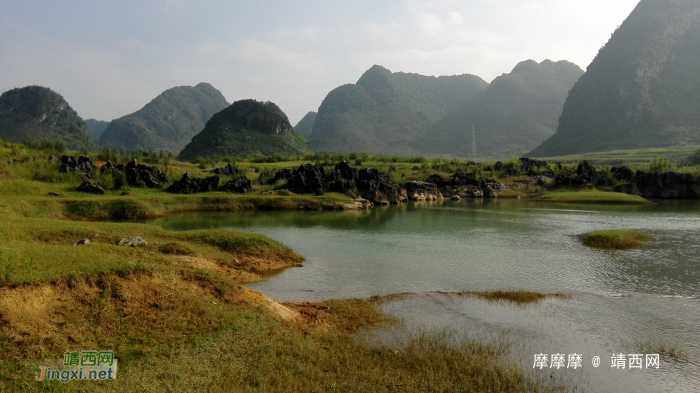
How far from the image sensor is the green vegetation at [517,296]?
18672 mm

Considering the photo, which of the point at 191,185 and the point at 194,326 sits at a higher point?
the point at 191,185

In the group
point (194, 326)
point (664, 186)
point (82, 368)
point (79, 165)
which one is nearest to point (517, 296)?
point (194, 326)

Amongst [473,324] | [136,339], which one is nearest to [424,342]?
[473,324]

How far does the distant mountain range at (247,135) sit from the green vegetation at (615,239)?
133 metres

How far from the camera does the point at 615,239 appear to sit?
103 ft

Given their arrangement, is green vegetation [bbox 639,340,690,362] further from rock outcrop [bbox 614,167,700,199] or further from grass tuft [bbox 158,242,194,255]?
rock outcrop [bbox 614,167,700,199]

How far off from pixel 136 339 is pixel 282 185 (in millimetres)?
58270


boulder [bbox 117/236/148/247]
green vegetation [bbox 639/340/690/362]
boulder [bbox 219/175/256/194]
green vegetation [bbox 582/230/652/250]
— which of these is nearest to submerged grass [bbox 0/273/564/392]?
green vegetation [bbox 639/340/690/362]

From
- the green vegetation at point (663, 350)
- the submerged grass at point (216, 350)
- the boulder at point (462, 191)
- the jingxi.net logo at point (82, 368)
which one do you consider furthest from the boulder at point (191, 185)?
the green vegetation at point (663, 350)

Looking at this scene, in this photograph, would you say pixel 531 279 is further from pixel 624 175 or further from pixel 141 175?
pixel 624 175

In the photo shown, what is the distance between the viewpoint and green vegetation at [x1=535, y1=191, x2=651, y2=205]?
69600mm

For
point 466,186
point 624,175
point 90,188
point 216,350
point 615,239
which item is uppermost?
point 624,175

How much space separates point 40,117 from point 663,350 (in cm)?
18731

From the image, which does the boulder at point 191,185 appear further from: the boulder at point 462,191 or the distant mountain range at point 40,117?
the distant mountain range at point 40,117
